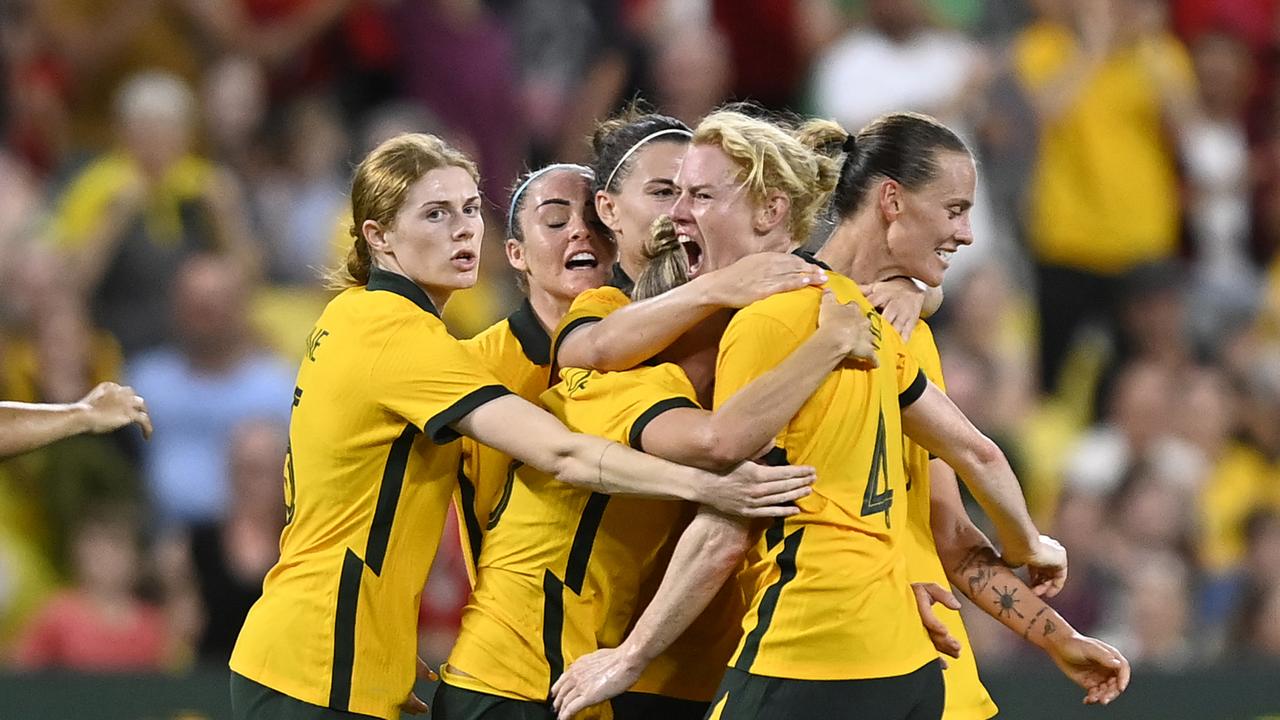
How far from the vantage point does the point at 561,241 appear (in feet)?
14.7

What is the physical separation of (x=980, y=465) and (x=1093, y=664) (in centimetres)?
62

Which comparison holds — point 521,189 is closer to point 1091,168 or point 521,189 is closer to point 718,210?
point 718,210

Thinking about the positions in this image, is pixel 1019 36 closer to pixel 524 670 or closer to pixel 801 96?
pixel 801 96

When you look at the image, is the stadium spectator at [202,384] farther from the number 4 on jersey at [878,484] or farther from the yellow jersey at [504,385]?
the number 4 on jersey at [878,484]

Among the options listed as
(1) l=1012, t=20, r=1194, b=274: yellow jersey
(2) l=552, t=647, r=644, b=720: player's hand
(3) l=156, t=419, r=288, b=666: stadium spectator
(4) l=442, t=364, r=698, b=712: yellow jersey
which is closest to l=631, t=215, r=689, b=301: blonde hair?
(4) l=442, t=364, r=698, b=712: yellow jersey

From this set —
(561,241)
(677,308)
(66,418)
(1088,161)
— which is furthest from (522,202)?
(1088,161)

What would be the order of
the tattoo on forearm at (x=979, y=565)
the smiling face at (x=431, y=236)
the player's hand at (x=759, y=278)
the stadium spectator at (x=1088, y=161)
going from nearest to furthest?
1. the player's hand at (x=759, y=278)
2. the smiling face at (x=431, y=236)
3. the tattoo on forearm at (x=979, y=565)
4. the stadium spectator at (x=1088, y=161)

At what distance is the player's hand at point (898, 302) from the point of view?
13.8 ft

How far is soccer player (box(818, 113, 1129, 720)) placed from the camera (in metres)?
4.24

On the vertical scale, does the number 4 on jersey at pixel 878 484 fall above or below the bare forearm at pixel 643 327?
below

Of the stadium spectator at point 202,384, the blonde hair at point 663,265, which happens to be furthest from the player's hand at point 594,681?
the stadium spectator at point 202,384

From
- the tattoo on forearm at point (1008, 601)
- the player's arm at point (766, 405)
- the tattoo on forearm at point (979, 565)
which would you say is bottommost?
the tattoo on forearm at point (1008, 601)

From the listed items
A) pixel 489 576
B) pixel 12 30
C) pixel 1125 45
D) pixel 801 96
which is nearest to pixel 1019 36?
pixel 1125 45

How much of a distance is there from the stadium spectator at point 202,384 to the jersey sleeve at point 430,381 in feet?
13.1
